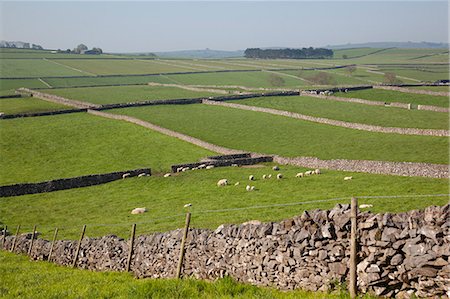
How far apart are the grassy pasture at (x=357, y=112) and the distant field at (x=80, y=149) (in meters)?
22.7

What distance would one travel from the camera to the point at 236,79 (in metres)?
152

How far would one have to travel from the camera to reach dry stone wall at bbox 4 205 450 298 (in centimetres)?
1017

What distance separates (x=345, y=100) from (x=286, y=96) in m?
12.7

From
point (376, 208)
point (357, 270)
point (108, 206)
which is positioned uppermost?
point (357, 270)

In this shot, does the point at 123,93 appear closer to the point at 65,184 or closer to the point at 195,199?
the point at 65,184

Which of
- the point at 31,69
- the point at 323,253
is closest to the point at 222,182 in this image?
the point at 323,253

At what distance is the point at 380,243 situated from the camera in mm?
10930

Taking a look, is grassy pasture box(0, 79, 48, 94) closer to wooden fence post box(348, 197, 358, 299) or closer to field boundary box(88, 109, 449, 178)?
field boundary box(88, 109, 449, 178)

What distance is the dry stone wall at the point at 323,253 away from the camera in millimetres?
10172

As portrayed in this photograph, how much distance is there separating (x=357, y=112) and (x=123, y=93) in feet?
185

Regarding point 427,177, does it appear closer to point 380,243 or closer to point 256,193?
point 256,193

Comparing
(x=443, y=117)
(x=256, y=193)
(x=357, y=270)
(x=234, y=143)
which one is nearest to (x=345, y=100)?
(x=443, y=117)

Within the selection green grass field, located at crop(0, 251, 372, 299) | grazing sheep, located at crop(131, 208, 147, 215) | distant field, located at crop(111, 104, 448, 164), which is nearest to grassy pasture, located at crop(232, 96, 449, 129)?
distant field, located at crop(111, 104, 448, 164)

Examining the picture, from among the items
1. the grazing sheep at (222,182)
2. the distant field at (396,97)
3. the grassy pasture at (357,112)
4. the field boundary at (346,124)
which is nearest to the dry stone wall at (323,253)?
the grazing sheep at (222,182)
